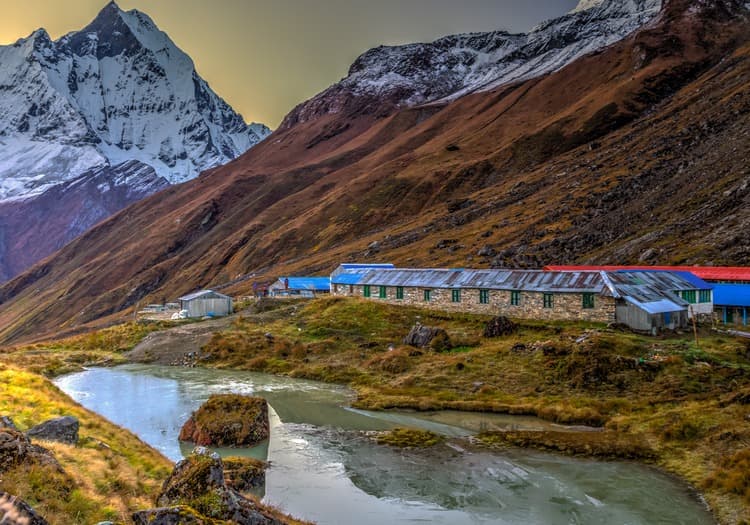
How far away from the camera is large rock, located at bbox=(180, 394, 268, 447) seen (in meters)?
25.9

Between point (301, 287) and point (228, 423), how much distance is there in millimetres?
56847

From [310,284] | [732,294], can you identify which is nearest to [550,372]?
[732,294]

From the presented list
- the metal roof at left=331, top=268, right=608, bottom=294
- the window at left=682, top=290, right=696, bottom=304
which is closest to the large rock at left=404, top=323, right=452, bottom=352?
the metal roof at left=331, top=268, right=608, bottom=294

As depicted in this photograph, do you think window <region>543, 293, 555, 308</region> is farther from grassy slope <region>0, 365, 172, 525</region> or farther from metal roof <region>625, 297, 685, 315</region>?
grassy slope <region>0, 365, 172, 525</region>

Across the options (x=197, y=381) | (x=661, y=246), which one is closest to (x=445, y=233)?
(x=661, y=246)

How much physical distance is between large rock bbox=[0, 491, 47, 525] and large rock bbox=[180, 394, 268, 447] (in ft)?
60.0

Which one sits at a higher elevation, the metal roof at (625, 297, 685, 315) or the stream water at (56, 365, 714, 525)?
the metal roof at (625, 297, 685, 315)

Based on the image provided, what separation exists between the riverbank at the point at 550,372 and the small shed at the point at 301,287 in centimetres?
2381

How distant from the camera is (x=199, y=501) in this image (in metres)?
10.8

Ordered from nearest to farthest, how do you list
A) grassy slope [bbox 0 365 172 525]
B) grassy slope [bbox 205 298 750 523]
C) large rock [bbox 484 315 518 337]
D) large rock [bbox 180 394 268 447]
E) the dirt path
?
grassy slope [bbox 0 365 172 525]
grassy slope [bbox 205 298 750 523]
large rock [bbox 180 394 268 447]
large rock [bbox 484 315 518 337]
the dirt path

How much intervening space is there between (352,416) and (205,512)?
2181 cm

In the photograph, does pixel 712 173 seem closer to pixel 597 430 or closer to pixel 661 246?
pixel 661 246

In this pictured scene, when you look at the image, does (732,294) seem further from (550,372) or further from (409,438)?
(409,438)

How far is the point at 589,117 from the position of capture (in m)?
132
